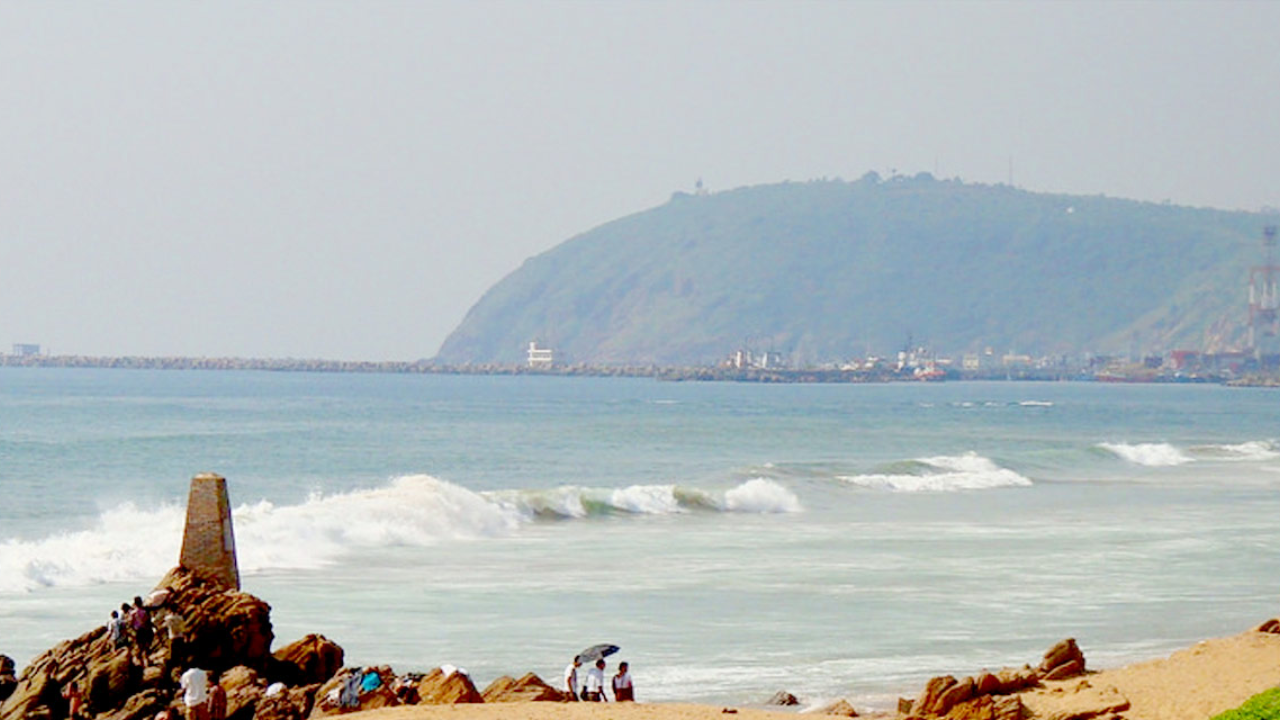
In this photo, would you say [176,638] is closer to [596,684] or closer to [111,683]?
[111,683]

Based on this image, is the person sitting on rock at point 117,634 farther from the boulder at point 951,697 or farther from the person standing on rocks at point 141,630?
the boulder at point 951,697

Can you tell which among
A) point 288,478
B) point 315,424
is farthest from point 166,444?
point 315,424

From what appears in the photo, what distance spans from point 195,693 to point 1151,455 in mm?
58917

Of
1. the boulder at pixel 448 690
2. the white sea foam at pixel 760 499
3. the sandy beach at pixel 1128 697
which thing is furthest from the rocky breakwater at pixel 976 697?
the white sea foam at pixel 760 499

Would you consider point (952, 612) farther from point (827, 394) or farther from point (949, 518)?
point (827, 394)

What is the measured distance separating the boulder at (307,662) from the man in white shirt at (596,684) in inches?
92.4

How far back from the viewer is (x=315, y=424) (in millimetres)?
88438

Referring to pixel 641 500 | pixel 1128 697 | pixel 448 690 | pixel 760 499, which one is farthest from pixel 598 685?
pixel 760 499

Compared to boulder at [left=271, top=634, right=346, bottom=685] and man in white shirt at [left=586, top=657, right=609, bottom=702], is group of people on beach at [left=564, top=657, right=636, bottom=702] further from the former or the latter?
boulder at [left=271, top=634, right=346, bottom=685]

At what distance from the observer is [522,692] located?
17.0 metres

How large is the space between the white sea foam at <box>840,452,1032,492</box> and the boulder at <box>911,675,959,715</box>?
3598cm

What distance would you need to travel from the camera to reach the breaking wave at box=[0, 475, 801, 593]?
2981cm

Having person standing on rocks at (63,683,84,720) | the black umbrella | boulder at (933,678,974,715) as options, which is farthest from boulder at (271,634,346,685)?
boulder at (933,678,974,715)

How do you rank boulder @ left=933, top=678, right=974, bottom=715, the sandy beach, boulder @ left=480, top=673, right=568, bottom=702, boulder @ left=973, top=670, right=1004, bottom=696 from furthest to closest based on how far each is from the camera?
1. boulder @ left=973, top=670, right=1004, bottom=696
2. boulder @ left=933, top=678, right=974, bottom=715
3. boulder @ left=480, top=673, right=568, bottom=702
4. the sandy beach
